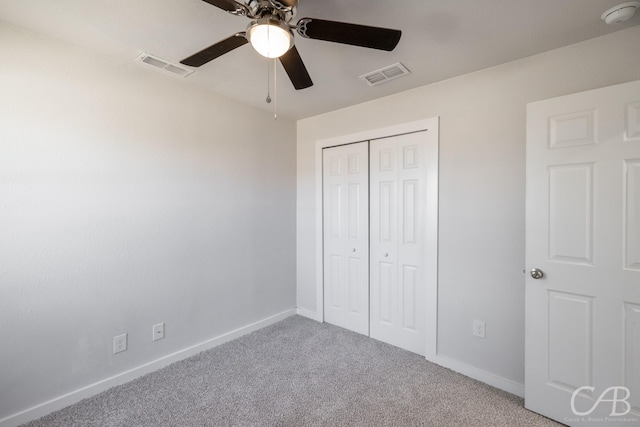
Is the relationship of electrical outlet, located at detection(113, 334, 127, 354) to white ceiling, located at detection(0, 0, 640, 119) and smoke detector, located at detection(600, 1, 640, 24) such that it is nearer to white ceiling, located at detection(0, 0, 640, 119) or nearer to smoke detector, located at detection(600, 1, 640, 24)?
white ceiling, located at detection(0, 0, 640, 119)

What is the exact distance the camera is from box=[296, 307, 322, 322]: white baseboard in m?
3.29

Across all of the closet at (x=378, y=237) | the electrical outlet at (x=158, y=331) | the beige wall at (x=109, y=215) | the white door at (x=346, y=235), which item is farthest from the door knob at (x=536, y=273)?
the electrical outlet at (x=158, y=331)

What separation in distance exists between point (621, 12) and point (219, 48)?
6.72ft

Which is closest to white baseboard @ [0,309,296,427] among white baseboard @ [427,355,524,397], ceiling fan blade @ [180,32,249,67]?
white baseboard @ [427,355,524,397]

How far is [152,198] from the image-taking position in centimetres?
229

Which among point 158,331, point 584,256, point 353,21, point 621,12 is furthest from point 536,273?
point 158,331

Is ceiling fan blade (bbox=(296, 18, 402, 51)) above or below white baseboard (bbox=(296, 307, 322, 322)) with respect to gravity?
above

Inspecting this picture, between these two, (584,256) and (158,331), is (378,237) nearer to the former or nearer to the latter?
(584,256)

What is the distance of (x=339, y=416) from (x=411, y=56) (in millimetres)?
2421

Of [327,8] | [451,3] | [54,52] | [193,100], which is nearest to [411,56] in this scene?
[451,3]

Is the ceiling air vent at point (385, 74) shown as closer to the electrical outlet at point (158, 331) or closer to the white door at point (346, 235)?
the white door at point (346, 235)

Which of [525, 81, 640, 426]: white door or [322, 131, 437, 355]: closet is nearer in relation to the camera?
[525, 81, 640, 426]: white door

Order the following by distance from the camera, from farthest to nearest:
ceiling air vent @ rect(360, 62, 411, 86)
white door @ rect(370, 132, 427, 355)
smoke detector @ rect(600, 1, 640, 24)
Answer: white door @ rect(370, 132, 427, 355)
ceiling air vent @ rect(360, 62, 411, 86)
smoke detector @ rect(600, 1, 640, 24)

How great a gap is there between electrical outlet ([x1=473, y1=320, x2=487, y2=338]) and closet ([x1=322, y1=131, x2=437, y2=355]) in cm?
38
